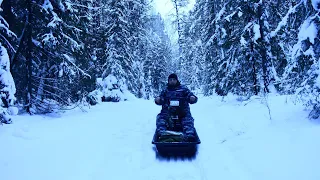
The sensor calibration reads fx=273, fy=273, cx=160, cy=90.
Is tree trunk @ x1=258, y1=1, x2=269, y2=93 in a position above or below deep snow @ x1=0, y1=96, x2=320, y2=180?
above

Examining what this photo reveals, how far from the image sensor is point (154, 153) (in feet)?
21.7

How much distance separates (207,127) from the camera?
9148 millimetres

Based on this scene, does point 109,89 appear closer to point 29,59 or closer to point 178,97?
point 29,59

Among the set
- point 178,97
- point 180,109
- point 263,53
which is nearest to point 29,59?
point 178,97

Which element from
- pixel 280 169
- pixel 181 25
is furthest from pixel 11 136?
pixel 181 25

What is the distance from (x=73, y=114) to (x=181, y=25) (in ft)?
76.9

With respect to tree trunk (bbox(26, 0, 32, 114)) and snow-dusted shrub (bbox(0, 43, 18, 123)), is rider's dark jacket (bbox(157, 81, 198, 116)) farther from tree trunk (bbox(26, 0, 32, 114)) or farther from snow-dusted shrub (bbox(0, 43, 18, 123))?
tree trunk (bbox(26, 0, 32, 114))

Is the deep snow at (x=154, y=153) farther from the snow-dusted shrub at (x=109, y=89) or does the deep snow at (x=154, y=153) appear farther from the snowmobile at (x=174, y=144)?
the snow-dusted shrub at (x=109, y=89)

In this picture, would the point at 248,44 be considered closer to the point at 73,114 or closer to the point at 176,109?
the point at 176,109

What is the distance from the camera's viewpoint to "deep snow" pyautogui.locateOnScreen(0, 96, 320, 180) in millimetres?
4980

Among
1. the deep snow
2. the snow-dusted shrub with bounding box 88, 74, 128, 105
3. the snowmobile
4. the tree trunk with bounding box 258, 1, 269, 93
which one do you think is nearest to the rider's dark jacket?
the deep snow

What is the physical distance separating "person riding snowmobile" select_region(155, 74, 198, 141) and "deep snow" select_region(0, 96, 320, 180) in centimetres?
57

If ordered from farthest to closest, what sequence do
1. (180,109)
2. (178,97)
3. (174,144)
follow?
(178,97), (180,109), (174,144)

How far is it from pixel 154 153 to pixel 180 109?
175cm
